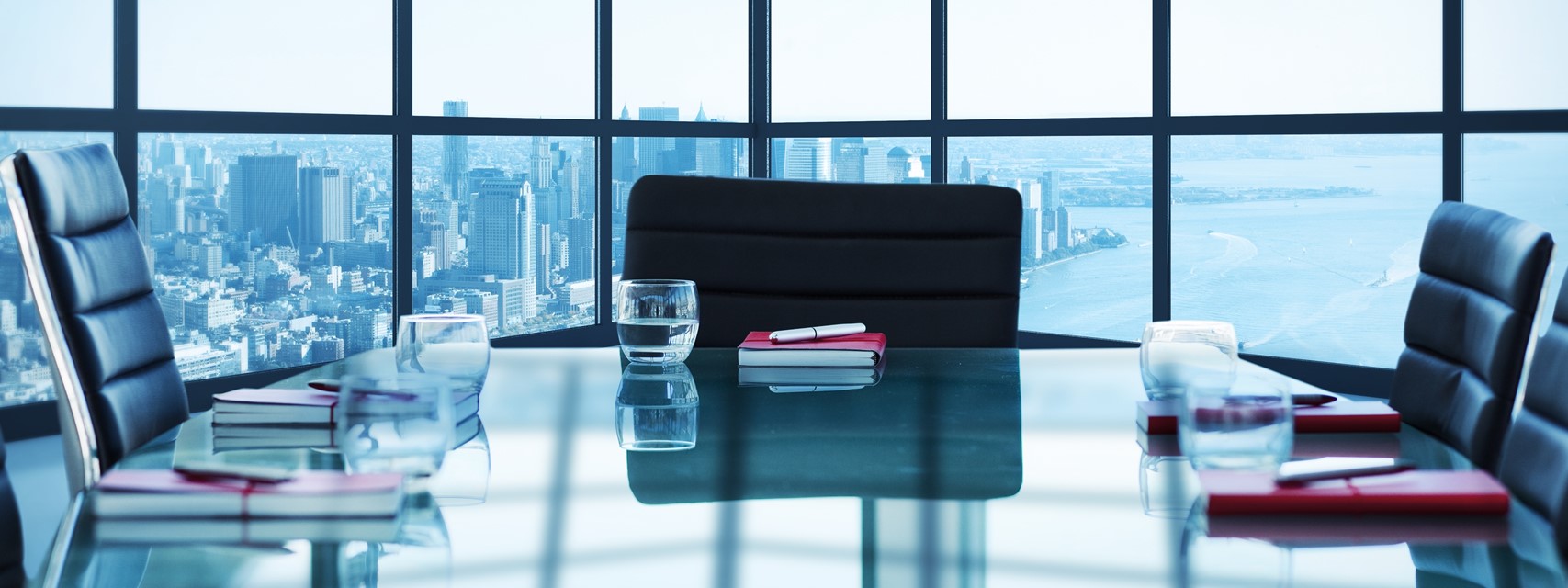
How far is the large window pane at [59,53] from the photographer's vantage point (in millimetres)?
4023

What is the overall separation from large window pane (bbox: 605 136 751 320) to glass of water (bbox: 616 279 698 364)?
383cm

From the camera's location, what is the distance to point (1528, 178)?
4543 millimetres

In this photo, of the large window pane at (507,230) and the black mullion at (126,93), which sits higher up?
the black mullion at (126,93)

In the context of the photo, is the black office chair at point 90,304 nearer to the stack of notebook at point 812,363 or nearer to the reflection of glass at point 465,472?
the reflection of glass at point 465,472

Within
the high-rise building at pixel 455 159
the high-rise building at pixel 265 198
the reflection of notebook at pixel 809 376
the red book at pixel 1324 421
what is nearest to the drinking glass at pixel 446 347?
the reflection of notebook at pixel 809 376

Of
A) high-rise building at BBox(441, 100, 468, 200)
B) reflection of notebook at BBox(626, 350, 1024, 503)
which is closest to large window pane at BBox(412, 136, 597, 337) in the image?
high-rise building at BBox(441, 100, 468, 200)

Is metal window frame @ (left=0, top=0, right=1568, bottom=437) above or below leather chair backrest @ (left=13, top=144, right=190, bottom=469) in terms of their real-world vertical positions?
above

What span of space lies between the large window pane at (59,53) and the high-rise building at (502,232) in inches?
57.3

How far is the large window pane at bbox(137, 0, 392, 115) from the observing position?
4418 mm

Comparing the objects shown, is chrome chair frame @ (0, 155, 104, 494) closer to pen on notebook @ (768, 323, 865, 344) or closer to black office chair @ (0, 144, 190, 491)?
black office chair @ (0, 144, 190, 491)

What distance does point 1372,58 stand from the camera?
16.0 ft

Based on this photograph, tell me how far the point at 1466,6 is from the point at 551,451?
14.1ft

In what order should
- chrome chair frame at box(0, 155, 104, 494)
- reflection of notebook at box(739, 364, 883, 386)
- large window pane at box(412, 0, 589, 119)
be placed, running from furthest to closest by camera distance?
1. large window pane at box(412, 0, 589, 119)
2. reflection of notebook at box(739, 364, 883, 386)
3. chrome chair frame at box(0, 155, 104, 494)

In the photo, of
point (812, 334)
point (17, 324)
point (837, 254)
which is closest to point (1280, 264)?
point (837, 254)
